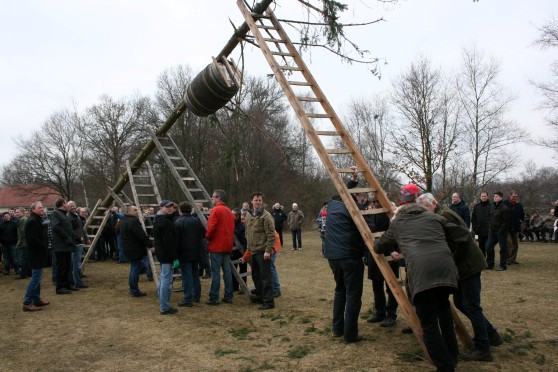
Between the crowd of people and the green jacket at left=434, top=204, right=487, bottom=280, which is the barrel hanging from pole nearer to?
the crowd of people

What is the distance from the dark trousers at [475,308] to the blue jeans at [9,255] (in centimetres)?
1186

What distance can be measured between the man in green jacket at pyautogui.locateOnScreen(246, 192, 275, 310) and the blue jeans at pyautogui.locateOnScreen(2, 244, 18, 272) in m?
8.26

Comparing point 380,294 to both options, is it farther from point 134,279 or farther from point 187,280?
point 134,279

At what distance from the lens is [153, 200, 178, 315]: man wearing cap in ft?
23.7

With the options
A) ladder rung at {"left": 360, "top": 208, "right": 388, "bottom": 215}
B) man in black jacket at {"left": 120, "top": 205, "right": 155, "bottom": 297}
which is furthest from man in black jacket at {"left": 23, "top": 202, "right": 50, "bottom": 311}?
ladder rung at {"left": 360, "top": 208, "right": 388, "bottom": 215}

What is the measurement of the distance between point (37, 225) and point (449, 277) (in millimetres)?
6852

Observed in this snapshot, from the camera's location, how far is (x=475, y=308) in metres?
4.61

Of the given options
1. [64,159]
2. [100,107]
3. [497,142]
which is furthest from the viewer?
[64,159]

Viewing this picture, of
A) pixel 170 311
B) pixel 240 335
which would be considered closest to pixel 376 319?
pixel 240 335

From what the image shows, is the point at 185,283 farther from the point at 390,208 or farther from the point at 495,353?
the point at 495,353

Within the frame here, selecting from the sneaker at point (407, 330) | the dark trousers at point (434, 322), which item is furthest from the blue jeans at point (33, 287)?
the dark trousers at point (434, 322)

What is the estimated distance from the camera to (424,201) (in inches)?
183

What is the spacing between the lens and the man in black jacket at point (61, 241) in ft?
29.2

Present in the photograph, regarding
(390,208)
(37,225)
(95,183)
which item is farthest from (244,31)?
(95,183)
